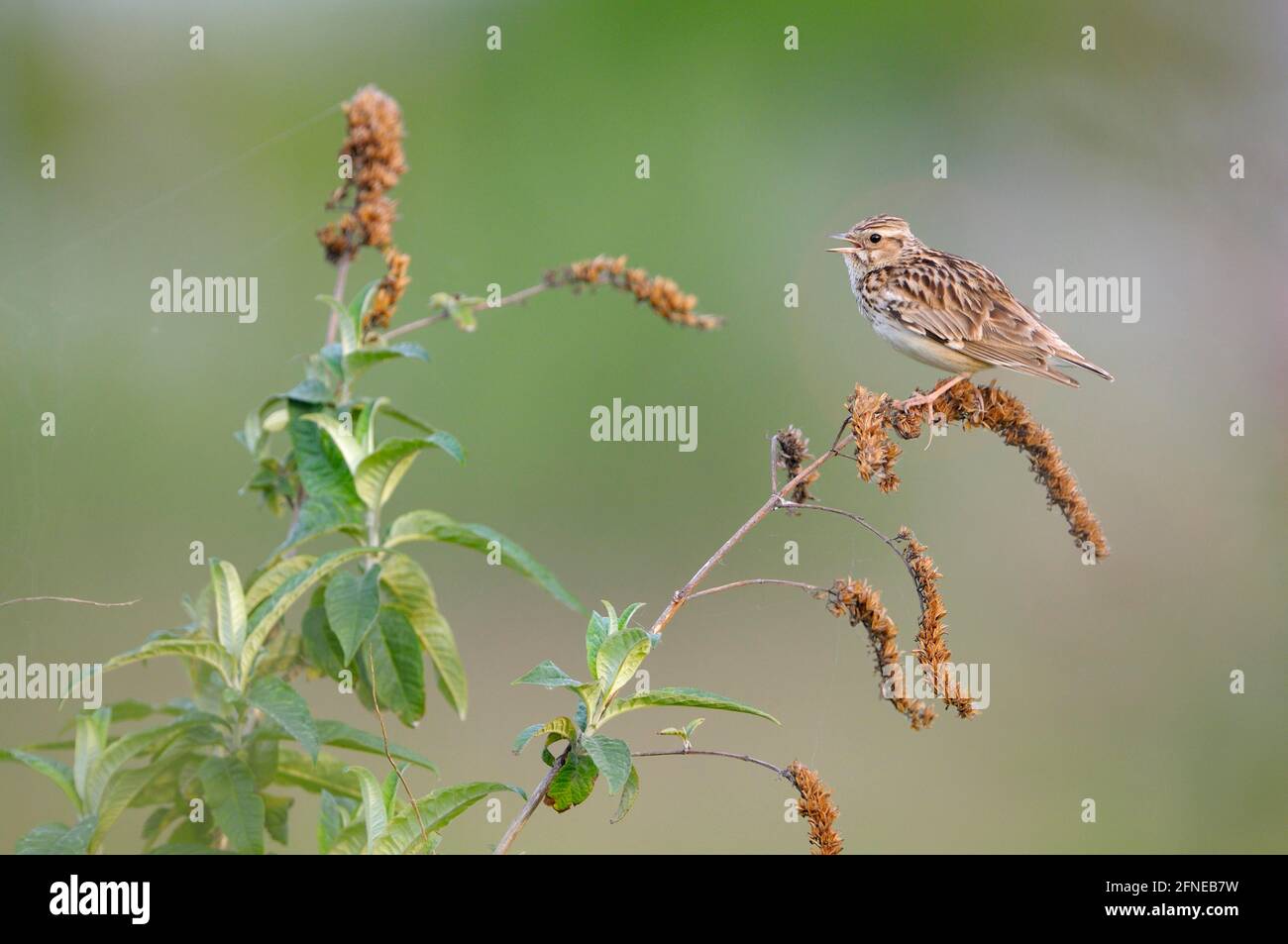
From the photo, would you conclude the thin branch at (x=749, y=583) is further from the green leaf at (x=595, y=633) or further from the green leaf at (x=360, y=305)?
the green leaf at (x=360, y=305)

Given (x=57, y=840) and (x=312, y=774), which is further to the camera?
(x=312, y=774)

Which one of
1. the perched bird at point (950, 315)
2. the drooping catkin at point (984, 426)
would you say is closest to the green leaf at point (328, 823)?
the drooping catkin at point (984, 426)

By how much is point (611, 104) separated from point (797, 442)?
6232 millimetres

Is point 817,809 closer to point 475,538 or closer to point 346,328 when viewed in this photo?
point 475,538

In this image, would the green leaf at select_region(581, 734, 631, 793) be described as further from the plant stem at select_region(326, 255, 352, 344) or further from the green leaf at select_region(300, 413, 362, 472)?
the plant stem at select_region(326, 255, 352, 344)

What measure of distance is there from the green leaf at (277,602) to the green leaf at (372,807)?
0.37 metres

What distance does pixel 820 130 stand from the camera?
312 inches

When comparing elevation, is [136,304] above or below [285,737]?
above

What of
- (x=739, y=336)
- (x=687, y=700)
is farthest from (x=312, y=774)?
(x=739, y=336)

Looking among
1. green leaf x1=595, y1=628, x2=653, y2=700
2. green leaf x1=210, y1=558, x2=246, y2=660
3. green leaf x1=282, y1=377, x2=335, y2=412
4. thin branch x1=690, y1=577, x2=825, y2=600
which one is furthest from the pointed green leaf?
thin branch x1=690, y1=577, x2=825, y2=600

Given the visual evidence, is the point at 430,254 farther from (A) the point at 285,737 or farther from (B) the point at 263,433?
(A) the point at 285,737

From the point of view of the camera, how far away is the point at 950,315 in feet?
11.1

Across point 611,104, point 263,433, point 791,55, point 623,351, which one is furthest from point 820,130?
point 263,433

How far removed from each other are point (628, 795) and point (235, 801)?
0.66m
